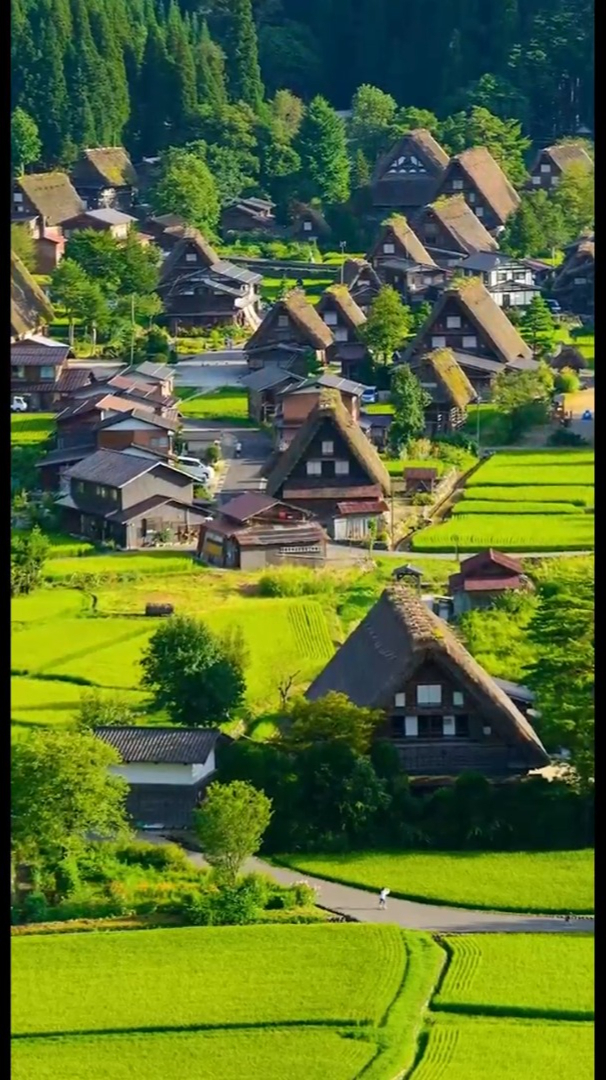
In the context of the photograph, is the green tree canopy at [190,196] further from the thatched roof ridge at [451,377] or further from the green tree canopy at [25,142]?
the thatched roof ridge at [451,377]

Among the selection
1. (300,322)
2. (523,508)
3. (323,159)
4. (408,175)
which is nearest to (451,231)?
(408,175)

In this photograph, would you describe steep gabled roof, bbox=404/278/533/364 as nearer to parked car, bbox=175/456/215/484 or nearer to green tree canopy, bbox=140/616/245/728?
parked car, bbox=175/456/215/484

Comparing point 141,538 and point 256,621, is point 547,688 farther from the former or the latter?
point 141,538

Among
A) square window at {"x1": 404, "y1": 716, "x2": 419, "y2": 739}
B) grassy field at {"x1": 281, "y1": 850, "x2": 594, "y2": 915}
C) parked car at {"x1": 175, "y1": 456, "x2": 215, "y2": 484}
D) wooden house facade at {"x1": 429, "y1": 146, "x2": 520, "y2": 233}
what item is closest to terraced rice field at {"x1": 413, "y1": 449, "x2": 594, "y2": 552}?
parked car at {"x1": 175, "y1": 456, "x2": 215, "y2": 484}

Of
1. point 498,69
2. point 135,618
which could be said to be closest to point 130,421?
point 135,618

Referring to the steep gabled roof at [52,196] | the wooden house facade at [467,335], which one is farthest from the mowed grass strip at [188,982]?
the steep gabled roof at [52,196]

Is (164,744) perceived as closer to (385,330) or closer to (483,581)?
(483,581)

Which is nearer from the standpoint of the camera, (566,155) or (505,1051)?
(505,1051)
